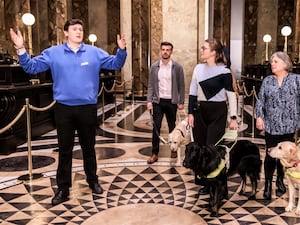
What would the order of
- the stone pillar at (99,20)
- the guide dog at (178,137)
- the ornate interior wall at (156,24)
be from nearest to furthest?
the guide dog at (178,137) < the ornate interior wall at (156,24) < the stone pillar at (99,20)

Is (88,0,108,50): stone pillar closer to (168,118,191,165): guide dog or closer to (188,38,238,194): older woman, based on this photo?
(168,118,191,165): guide dog

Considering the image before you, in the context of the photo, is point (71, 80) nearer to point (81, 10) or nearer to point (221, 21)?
point (221, 21)

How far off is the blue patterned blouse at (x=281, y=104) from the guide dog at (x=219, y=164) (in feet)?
A: 1.18

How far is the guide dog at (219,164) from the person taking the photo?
3.77m

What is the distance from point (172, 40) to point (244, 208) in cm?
906

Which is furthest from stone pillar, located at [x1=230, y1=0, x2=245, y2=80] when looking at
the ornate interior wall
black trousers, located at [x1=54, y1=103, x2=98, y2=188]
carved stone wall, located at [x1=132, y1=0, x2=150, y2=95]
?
black trousers, located at [x1=54, y1=103, x2=98, y2=188]

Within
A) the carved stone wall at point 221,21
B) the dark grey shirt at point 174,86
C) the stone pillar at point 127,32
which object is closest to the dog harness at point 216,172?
the dark grey shirt at point 174,86

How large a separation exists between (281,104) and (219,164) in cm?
87

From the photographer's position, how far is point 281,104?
13.3 ft

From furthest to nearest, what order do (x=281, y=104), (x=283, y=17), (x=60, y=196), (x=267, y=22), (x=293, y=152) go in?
1. (x=267, y=22)
2. (x=283, y=17)
3. (x=60, y=196)
4. (x=281, y=104)
5. (x=293, y=152)

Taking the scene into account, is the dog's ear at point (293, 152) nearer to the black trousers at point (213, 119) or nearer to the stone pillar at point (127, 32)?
the black trousers at point (213, 119)

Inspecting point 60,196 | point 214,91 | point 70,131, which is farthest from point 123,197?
point 214,91

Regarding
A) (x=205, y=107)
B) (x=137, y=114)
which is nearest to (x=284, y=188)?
(x=205, y=107)

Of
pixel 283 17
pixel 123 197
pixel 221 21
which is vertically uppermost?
pixel 283 17
